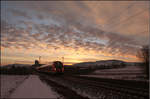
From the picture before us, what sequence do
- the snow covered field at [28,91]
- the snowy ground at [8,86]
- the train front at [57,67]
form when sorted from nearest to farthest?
the snow covered field at [28,91] → the snowy ground at [8,86] → the train front at [57,67]

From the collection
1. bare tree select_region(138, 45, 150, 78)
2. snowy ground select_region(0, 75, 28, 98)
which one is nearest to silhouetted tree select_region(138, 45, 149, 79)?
bare tree select_region(138, 45, 150, 78)

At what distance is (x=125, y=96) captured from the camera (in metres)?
9.52

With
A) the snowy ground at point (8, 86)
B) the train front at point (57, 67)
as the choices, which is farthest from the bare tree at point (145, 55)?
the snowy ground at point (8, 86)

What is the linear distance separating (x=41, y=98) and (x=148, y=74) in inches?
1038

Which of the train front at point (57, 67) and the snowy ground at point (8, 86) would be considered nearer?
the snowy ground at point (8, 86)

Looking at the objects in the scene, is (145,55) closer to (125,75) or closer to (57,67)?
(125,75)

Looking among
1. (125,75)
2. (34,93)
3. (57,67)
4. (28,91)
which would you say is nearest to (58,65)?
(57,67)

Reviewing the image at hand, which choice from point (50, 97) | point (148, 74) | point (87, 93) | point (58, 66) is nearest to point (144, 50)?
point (148, 74)

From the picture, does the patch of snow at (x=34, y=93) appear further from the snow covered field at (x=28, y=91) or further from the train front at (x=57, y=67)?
the train front at (x=57, y=67)

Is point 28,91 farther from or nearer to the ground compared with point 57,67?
nearer to the ground

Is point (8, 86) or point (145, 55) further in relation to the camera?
point (145, 55)

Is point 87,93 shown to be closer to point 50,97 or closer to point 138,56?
point 50,97

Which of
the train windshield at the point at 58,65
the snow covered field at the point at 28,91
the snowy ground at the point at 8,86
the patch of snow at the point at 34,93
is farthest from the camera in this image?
the train windshield at the point at 58,65

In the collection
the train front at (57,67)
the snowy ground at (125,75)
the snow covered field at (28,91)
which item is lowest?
the snowy ground at (125,75)
